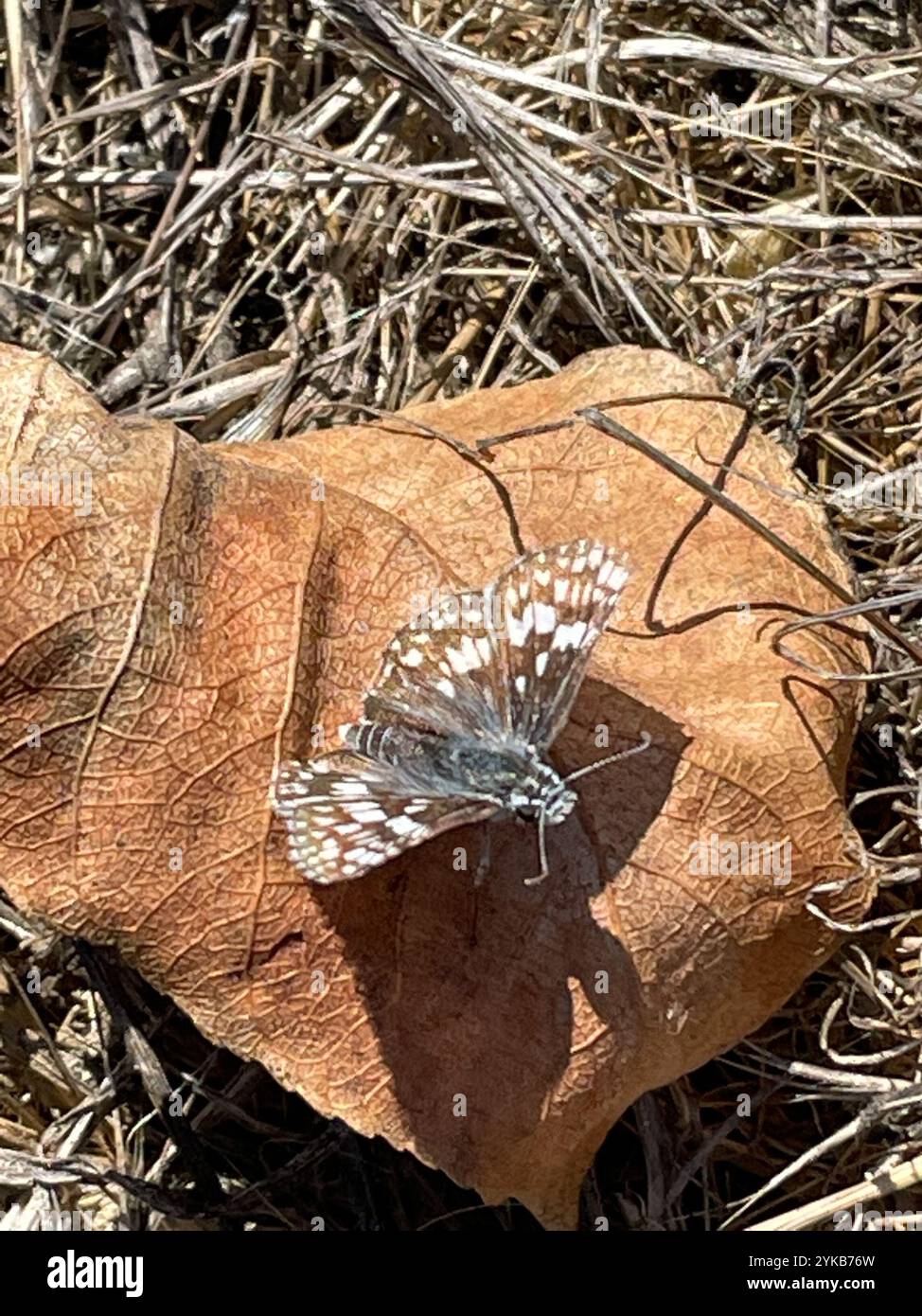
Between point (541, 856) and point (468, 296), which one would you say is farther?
point (468, 296)

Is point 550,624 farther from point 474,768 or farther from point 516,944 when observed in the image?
point 516,944

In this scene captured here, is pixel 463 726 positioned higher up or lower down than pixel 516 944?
higher up

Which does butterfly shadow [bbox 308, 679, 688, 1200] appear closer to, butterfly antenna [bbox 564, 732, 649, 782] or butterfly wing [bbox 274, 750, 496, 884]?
butterfly antenna [bbox 564, 732, 649, 782]

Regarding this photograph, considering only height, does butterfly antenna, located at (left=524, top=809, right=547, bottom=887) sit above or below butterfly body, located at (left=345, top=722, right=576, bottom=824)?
below

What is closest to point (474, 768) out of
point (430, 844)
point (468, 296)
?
point (430, 844)

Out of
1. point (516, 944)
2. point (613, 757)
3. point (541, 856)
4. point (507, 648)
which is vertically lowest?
point (516, 944)

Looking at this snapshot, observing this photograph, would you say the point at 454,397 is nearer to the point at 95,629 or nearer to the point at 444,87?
the point at 444,87

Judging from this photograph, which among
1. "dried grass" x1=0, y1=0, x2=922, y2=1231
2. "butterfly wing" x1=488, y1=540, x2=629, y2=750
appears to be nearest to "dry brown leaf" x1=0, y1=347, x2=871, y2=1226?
"butterfly wing" x1=488, y1=540, x2=629, y2=750

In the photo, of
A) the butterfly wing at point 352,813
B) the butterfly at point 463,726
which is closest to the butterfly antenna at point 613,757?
the butterfly at point 463,726
